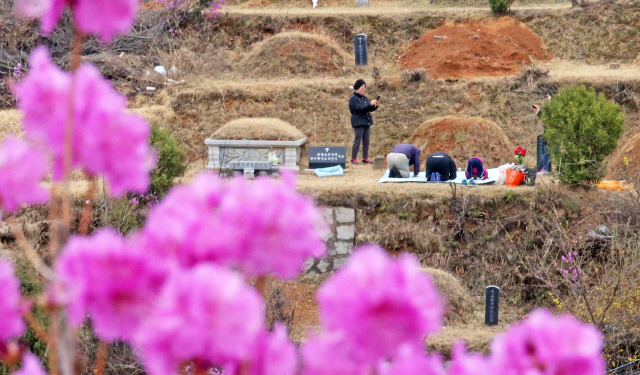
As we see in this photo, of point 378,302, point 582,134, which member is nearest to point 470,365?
point 378,302

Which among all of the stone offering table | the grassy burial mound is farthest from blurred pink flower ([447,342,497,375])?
the grassy burial mound

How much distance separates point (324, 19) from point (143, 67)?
15.9 feet

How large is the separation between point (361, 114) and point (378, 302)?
11.4 meters

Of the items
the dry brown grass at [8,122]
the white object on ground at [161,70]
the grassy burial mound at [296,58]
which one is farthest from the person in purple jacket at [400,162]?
the white object on ground at [161,70]

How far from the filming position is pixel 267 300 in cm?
691

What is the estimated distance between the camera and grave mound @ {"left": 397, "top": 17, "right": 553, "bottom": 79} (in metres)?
15.5

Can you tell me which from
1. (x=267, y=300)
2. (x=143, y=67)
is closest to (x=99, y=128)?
(x=267, y=300)

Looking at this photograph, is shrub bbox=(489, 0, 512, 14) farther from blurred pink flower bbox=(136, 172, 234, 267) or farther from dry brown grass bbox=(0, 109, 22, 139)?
blurred pink flower bbox=(136, 172, 234, 267)

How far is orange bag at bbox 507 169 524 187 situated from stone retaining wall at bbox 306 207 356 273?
6.99 feet

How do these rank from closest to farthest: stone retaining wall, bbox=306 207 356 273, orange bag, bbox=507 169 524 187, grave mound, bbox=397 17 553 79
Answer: stone retaining wall, bbox=306 207 356 273 → orange bag, bbox=507 169 524 187 → grave mound, bbox=397 17 553 79

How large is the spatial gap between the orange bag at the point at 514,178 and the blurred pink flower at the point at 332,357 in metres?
9.61

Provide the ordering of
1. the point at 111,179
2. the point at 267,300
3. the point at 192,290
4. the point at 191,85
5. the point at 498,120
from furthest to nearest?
the point at 191,85, the point at 498,120, the point at 267,300, the point at 111,179, the point at 192,290

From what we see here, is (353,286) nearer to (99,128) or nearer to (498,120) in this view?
(99,128)

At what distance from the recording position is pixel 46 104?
868 millimetres
